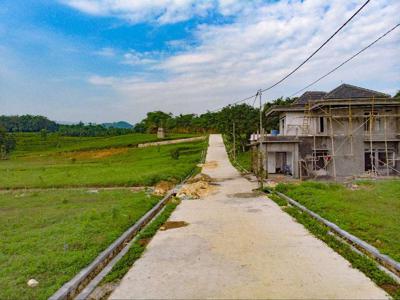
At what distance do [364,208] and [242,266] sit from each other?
726 centimetres

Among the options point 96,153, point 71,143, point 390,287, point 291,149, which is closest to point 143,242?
point 390,287

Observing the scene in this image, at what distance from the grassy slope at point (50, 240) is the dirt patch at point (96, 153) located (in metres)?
40.2

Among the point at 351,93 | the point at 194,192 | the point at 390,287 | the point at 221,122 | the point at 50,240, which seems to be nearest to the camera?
the point at 390,287

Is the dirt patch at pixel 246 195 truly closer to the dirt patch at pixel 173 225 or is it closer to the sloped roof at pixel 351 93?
the dirt patch at pixel 173 225

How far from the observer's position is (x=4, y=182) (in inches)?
1037

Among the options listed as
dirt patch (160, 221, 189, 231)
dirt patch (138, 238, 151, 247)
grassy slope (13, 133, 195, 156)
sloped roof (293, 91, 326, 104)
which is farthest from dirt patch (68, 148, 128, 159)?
dirt patch (138, 238, 151, 247)

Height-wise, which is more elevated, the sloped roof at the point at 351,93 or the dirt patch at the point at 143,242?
the sloped roof at the point at 351,93

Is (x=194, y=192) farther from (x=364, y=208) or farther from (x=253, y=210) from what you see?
(x=364, y=208)

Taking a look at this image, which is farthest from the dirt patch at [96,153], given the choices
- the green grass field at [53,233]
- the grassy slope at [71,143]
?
the green grass field at [53,233]

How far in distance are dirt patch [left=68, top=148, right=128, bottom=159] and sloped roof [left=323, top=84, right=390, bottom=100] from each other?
36684mm

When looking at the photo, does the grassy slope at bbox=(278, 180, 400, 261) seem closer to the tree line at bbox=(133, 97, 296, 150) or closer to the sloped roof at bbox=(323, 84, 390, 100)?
the sloped roof at bbox=(323, 84, 390, 100)

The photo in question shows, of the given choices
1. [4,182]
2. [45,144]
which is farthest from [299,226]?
[45,144]

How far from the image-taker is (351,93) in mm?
27047

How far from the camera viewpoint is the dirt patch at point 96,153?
56312 mm
